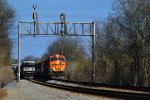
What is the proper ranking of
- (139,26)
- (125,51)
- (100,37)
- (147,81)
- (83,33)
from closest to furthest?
(147,81) < (139,26) < (125,51) < (83,33) < (100,37)

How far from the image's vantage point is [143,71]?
4891 cm

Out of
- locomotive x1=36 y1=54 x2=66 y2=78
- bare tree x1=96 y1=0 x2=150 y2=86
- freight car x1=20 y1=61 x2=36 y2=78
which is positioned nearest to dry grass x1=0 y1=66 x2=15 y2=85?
freight car x1=20 y1=61 x2=36 y2=78

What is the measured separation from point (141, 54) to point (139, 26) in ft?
10.4

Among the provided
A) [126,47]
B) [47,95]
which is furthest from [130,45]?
[47,95]

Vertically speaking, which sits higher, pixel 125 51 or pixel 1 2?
pixel 1 2

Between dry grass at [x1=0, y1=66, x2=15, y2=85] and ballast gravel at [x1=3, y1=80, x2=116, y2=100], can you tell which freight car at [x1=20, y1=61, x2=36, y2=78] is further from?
ballast gravel at [x1=3, y1=80, x2=116, y2=100]

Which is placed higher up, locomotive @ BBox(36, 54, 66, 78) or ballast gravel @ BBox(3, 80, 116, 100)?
locomotive @ BBox(36, 54, 66, 78)

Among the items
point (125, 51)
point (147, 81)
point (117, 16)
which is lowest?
point (147, 81)

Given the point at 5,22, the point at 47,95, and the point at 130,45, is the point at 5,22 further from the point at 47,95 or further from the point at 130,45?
the point at 47,95

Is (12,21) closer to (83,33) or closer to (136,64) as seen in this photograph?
A: (83,33)

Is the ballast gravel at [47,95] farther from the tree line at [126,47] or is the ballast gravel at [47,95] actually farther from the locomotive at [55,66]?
the locomotive at [55,66]

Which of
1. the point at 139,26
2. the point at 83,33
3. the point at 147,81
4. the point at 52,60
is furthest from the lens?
the point at 52,60

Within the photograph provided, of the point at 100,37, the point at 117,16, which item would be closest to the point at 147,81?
the point at 117,16

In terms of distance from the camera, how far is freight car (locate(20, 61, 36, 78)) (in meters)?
77.6
